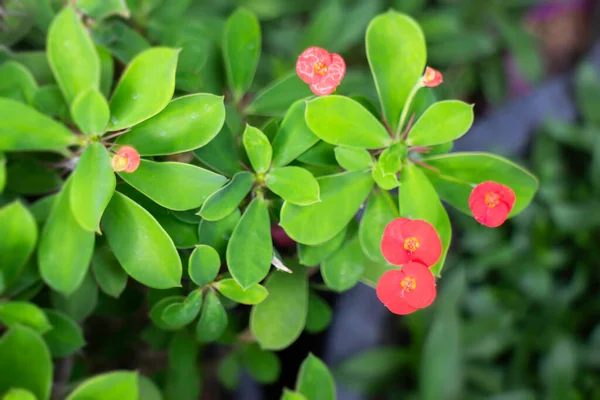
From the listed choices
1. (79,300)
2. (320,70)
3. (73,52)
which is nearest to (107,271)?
(79,300)

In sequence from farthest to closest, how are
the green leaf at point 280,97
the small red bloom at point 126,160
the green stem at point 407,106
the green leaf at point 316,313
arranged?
1. the green leaf at point 316,313
2. the green leaf at point 280,97
3. the green stem at point 407,106
4. the small red bloom at point 126,160

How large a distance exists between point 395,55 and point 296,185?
0.24m

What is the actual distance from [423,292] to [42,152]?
597 millimetres

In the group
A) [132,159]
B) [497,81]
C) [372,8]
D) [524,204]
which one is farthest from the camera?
[497,81]

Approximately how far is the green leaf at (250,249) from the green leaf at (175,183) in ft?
0.19

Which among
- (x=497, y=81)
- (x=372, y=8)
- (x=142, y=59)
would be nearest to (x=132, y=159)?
(x=142, y=59)

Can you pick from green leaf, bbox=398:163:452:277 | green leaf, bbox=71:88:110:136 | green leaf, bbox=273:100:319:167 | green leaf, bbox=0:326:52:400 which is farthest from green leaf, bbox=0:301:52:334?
green leaf, bbox=398:163:452:277

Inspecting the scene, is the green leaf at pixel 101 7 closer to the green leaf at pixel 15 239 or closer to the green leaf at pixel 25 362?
the green leaf at pixel 15 239

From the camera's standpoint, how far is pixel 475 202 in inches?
26.8

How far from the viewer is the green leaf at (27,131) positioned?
26.5 inches

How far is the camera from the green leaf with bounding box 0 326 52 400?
666mm

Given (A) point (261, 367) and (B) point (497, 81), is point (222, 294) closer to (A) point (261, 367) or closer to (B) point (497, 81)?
(A) point (261, 367)

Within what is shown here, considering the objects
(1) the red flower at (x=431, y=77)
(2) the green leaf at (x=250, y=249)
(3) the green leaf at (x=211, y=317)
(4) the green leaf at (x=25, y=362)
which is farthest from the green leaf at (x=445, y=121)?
(4) the green leaf at (x=25, y=362)

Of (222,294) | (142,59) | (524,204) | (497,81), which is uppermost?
(142,59)
